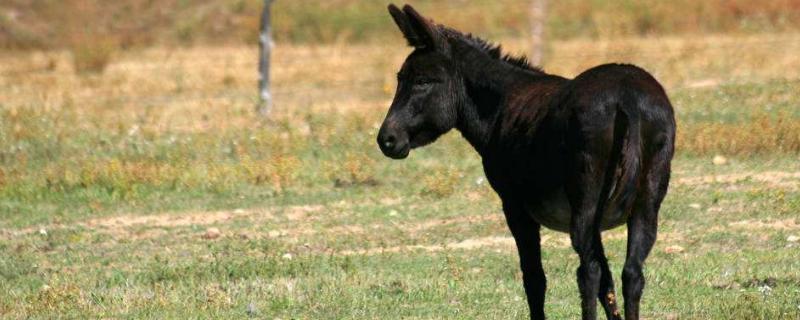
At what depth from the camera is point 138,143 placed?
18656 mm

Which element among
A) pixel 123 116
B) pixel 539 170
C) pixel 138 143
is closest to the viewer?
pixel 539 170

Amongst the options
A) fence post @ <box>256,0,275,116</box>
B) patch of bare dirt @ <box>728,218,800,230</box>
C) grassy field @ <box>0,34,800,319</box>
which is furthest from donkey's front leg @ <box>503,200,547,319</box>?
fence post @ <box>256,0,275,116</box>

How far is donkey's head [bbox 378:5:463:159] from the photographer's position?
27.6ft

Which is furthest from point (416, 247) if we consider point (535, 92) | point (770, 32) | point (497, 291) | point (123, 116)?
point (770, 32)

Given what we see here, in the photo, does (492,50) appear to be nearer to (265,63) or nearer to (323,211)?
(323,211)

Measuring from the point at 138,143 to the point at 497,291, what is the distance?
9.29 meters

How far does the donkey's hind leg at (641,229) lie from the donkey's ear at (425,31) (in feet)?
4.92

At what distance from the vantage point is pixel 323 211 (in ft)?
48.1

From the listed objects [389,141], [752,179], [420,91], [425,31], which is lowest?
[752,179]

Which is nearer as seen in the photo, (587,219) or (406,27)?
(587,219)

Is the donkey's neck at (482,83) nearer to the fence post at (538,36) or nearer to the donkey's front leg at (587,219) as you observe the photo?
the donkey's front leg at (587,219)

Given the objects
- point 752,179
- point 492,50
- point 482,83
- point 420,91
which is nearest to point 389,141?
point 420,91

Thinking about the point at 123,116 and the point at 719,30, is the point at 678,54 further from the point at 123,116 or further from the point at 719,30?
the point at 123,116

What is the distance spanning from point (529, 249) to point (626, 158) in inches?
46.6
